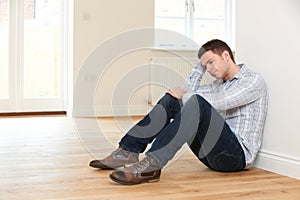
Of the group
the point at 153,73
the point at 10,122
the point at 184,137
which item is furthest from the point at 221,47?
the point at 153,73

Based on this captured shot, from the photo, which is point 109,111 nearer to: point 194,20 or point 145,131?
point 194,20

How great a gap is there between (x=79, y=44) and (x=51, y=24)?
1.79 ft

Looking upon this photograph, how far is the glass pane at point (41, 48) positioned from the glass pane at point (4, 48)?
0.72 ft

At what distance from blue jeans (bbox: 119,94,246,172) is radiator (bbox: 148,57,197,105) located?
364 cm

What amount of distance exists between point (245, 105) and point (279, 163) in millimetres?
327

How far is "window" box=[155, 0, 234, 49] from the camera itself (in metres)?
6.36

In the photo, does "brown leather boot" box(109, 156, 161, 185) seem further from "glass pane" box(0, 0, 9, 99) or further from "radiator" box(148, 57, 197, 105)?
"glass pane" box(0, 0, 9, 99)

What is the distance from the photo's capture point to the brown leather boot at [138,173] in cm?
202

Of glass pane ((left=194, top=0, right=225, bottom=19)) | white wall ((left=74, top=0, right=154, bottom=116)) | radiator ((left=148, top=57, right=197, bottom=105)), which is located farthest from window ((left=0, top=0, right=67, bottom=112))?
glass pane ((left=194, top=0, right=225, bottom=19))

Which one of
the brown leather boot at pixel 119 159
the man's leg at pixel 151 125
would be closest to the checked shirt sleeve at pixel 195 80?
the man's leg at pixel 151 125

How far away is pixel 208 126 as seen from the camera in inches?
85.0

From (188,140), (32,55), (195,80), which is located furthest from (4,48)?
(188,140)

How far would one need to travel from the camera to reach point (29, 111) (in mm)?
5875

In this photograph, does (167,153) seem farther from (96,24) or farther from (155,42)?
(155,42)
